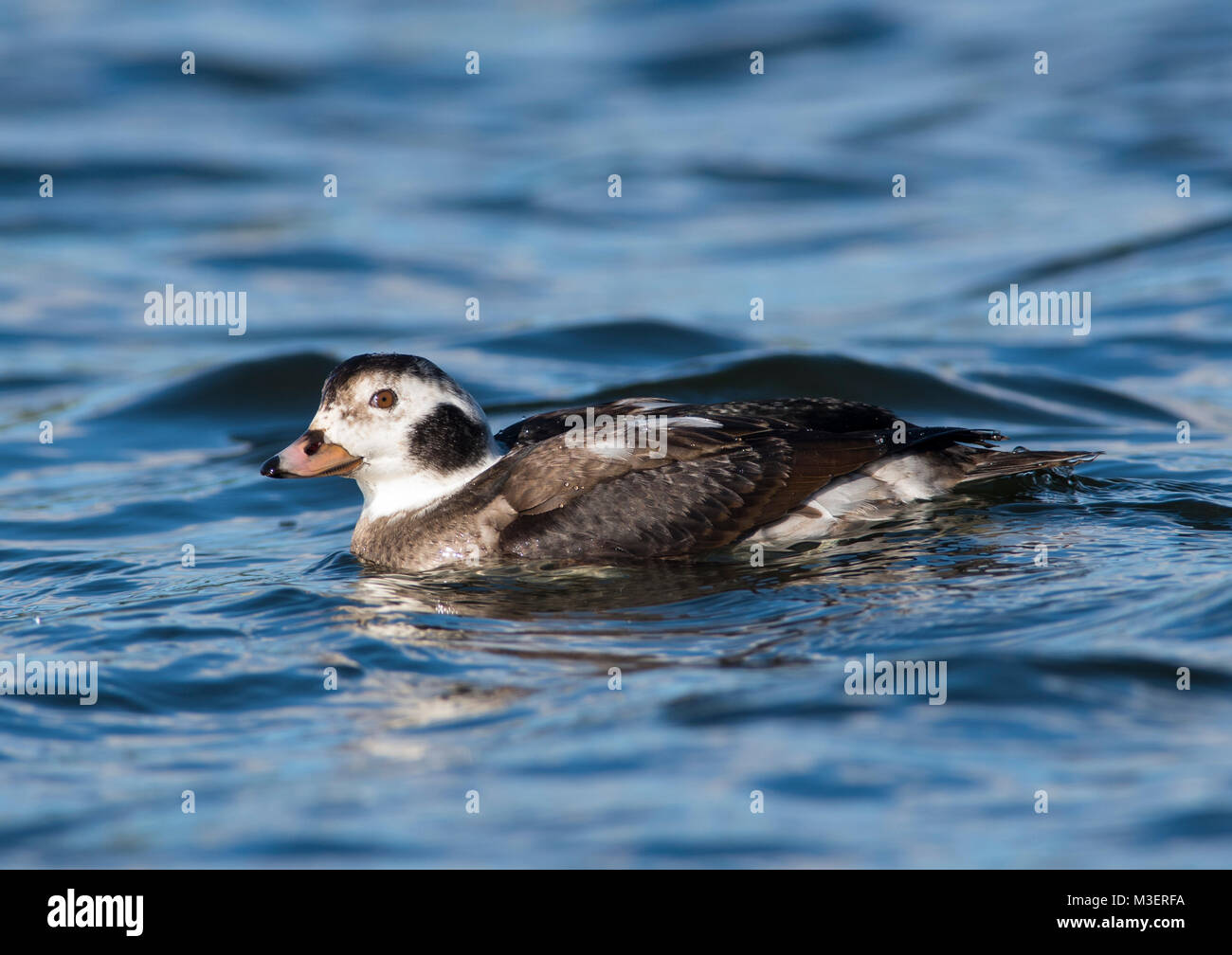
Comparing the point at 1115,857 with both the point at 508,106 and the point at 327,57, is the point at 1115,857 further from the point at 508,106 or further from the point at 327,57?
the point at 327,57

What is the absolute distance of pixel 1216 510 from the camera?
828cm

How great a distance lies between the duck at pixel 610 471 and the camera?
7.80 meters

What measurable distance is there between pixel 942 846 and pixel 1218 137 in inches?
622

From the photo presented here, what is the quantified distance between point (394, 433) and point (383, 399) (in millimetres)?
193

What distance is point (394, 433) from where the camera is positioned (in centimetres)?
804

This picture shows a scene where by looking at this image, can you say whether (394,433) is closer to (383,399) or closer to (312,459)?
(383,399)

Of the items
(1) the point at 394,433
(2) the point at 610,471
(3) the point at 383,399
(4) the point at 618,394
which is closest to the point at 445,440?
(1) the point at 394,433

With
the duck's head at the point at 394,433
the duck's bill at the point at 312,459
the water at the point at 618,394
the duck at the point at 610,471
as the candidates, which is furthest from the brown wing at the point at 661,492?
the duck's bill at the point at 312,459

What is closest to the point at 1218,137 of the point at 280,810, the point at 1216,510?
the point at 1216,510

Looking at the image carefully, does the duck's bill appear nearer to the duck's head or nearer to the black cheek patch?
the duck's head

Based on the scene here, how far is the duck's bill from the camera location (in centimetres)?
800

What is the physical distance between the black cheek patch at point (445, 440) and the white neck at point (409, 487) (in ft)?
0.18

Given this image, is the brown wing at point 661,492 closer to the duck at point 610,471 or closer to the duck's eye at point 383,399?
the duck at point 610,471
